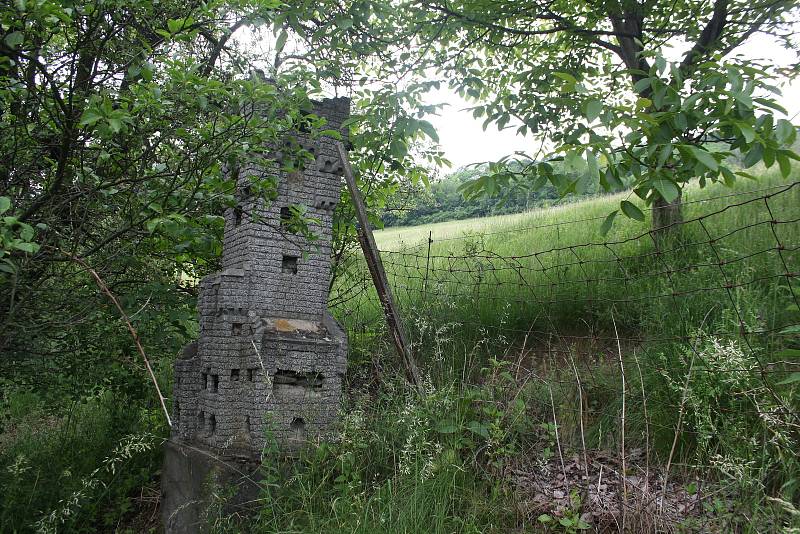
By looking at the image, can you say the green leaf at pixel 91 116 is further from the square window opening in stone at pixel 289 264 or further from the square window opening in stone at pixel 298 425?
the square window opening in stone at pixel 298 425

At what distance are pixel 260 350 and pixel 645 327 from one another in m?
3.64

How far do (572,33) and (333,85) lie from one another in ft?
10.8

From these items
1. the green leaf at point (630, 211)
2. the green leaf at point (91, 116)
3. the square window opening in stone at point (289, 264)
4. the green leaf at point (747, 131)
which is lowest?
the square window opening in stone at point (289, 264)

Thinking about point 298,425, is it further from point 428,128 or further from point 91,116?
point 91,116

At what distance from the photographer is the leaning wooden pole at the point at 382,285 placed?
555cm

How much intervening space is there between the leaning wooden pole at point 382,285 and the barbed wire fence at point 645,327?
240 mm

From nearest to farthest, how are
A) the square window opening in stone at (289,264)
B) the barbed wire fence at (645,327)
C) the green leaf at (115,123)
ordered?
the green leaf at (115,123) → the barbed wire fence at (645,327) → the square window opening in stone at (289,264)

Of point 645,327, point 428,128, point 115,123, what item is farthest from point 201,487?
point 645,327

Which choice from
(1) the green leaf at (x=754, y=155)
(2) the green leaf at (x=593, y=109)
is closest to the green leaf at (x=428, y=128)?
(2) the green leaf at (x=593, y=109)

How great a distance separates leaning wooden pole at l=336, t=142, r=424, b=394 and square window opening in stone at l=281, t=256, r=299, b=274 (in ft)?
2.49

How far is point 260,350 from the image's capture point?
16.4 feet

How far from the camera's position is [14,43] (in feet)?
10.9

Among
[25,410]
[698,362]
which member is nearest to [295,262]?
[698,362]

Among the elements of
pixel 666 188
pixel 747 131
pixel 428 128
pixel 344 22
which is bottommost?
pixel 666 188
